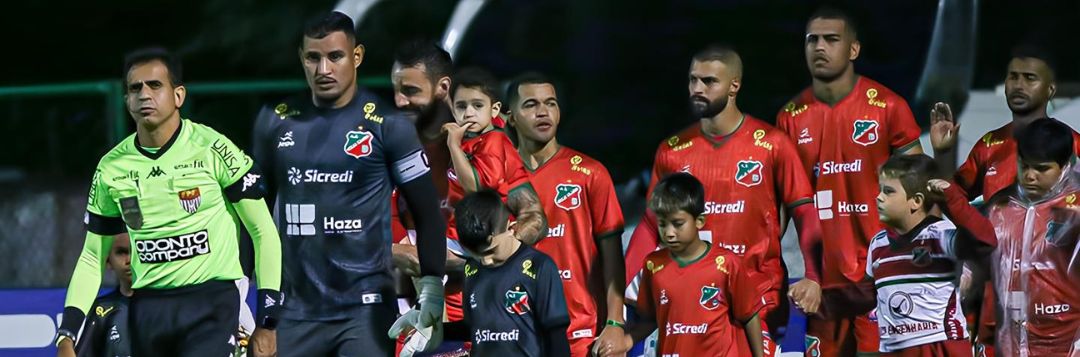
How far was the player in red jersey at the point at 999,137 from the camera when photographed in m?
8.07

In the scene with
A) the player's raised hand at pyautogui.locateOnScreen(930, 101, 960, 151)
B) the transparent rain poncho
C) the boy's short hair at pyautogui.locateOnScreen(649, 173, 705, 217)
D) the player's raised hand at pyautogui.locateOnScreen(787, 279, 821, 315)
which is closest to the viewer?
the transparent rain poncho

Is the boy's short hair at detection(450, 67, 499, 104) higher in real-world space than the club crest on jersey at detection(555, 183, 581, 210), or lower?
higher

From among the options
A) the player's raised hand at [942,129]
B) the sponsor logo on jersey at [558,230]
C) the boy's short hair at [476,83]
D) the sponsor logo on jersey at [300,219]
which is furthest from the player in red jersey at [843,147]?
the sponsor logo on jersey at [300,219]

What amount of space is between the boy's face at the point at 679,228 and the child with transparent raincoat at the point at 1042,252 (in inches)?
49.9

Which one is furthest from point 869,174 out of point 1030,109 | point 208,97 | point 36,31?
point 36,31

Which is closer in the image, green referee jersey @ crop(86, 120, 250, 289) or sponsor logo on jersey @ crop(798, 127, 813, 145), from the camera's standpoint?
green referee jersey @ crop(86, 120, 250, 289)

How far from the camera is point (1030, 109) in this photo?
810 cm

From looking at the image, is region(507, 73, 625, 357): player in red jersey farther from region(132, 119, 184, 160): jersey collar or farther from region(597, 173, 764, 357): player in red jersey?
region(132, 119, 184, 160): jersey collar

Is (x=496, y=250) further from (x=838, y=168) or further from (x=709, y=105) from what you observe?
(x=838, y=168)

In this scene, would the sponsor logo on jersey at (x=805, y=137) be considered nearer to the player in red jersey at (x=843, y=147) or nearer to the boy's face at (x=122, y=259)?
the player in red jersey at (x=843, y=147)

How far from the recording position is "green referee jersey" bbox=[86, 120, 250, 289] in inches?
289

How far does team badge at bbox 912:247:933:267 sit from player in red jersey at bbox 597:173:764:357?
0.68m

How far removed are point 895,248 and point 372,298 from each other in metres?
2.15

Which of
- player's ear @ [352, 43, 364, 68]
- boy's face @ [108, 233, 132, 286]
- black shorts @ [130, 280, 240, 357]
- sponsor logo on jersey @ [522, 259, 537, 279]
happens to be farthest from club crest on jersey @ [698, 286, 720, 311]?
boy's face @ [108, 233, 132, 286]
